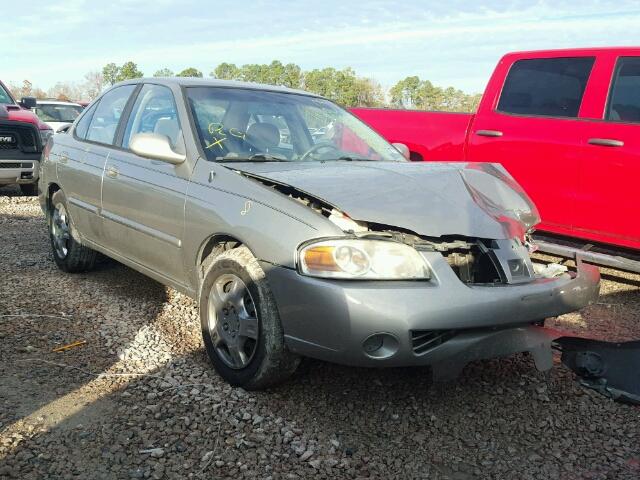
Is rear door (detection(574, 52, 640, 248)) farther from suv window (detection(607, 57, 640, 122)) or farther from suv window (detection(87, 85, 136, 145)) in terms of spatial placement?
suv window (detection(87, 85, 136, 145))

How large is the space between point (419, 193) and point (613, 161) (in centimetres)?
254

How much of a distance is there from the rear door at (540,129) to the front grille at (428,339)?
2.85m

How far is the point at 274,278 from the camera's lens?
2.93m

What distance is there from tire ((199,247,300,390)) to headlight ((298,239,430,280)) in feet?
1.14

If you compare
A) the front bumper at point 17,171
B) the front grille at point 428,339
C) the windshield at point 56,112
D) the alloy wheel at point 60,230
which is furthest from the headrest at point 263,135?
the windshield at point 56,112

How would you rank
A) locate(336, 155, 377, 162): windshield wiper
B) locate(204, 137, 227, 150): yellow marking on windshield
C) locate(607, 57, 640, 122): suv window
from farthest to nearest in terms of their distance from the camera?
locate(607, 57, 640, 122): suv window
locate(336, 155, 377, 162): windshield wiper
locate(204, 137, 227, 150): yellow marking on windshield

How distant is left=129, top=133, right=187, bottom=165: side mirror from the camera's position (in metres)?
3.57

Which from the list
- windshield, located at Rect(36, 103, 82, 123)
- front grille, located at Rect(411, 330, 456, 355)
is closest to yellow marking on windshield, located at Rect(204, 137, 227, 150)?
front grille, located at Rect(411, 330, 456, 355)

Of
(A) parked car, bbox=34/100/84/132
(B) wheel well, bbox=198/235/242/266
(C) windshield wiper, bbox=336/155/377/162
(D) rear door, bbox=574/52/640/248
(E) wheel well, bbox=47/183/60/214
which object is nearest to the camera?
(B) wheel well, bbox=198/235/242/266

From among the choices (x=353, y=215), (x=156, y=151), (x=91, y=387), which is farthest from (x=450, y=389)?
(x=156, y=151)

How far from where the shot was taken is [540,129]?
17.6ft

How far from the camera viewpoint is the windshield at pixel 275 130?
376 centimetres

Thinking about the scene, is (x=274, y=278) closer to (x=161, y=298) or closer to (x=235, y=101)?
(x=235, y=101)

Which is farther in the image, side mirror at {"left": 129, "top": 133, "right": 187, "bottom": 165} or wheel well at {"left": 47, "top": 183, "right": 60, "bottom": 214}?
wheel well at {"left": 47, "top": 183, "right": 60, "bottom": 214}
